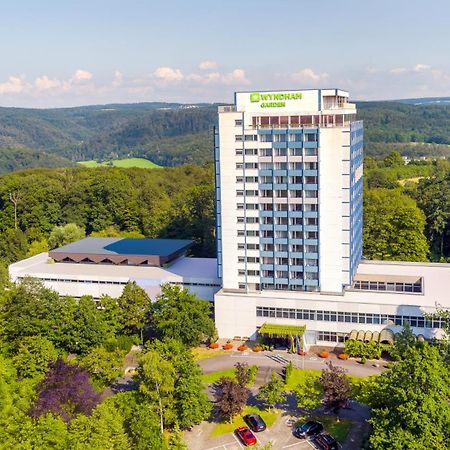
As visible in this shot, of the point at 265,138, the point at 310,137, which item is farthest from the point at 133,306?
the point at 310,137

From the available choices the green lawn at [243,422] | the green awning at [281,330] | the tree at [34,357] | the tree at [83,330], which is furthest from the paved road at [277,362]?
the tree at [34,357]

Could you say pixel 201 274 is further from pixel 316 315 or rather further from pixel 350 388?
pixel 350 388

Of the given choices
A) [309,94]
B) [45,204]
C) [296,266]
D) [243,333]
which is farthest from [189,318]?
[45,204]

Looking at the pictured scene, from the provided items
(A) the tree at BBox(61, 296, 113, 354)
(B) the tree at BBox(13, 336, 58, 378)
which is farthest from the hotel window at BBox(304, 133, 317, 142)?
(B) the tree at BBox(13, 336, 58, 378)

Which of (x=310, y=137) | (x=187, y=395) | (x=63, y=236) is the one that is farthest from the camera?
(x=63, y=236)

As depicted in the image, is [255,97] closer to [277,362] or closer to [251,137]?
[251,137]

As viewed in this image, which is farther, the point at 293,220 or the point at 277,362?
the point at 293,220

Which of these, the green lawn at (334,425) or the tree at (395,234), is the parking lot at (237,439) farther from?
the tree at (395,234)

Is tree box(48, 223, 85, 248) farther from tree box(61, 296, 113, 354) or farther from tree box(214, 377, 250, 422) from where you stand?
tree box(214, 377, 250, 422)
